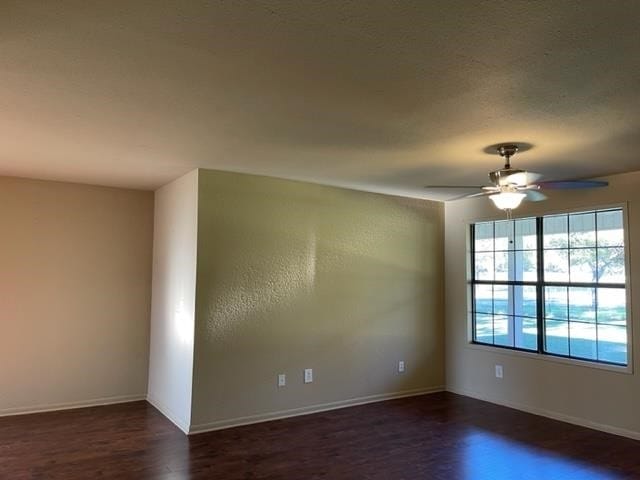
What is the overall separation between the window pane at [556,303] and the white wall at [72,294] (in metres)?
4.53

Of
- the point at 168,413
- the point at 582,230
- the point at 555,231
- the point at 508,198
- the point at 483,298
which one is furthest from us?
the point at 483,298

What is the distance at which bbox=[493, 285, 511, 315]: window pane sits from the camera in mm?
5555

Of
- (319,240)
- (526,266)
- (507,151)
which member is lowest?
(526,266)

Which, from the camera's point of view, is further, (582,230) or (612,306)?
(582,230)

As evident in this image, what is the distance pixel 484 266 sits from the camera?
5836 mm

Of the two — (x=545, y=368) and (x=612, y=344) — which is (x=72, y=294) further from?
(x=612, y=344)

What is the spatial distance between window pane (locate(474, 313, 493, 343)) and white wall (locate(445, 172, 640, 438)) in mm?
144

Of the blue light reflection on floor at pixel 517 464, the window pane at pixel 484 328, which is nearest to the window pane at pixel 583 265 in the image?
the window pane at pixel 484 328

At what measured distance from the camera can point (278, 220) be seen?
4.85 m

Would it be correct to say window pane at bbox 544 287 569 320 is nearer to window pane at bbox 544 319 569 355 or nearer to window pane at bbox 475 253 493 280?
window pane at bbox 544 319 569 355

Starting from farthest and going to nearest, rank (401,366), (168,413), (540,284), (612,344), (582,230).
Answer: (401,366)
(540,284)
(582,230)
(168,413)
(612,344)

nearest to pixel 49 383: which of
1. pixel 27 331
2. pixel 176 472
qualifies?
pixel 27 331

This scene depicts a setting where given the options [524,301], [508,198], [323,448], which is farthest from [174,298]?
[524,301]

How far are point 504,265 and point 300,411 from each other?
290cm
